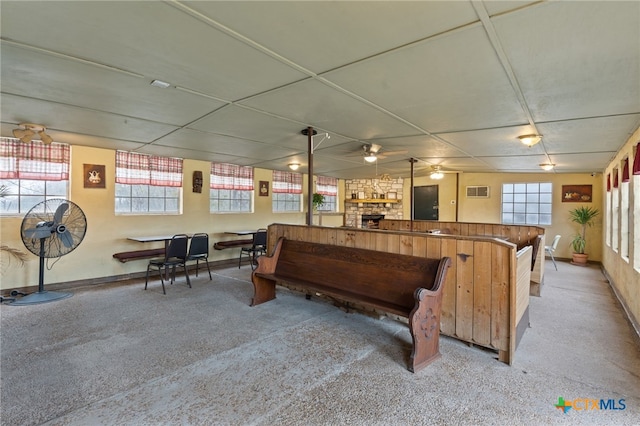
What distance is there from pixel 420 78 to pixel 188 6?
64.4 inches

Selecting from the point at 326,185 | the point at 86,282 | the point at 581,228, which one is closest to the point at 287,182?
the point at 326,185

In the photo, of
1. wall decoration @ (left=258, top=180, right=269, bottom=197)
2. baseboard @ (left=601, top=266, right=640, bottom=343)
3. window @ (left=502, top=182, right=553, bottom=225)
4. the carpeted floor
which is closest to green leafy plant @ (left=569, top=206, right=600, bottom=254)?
window @ (left=502, top=182, right=553, bottom=225)

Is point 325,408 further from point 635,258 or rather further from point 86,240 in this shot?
point 86,240

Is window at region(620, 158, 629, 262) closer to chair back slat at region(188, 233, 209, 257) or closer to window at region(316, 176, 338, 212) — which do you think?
chair back slat at region(188, 233, 209, 257)

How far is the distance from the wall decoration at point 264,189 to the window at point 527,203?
20.6 feet

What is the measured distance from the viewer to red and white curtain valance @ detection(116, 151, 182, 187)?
5.30 m

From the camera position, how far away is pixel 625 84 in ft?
7.38

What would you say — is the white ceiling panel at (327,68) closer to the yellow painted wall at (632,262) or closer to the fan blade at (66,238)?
the yellow painted wall at (632,262)

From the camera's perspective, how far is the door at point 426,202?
9.23m

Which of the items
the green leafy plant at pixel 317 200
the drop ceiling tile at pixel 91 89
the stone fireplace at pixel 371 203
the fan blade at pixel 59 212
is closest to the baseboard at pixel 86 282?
the fan blade at pixel 59 212

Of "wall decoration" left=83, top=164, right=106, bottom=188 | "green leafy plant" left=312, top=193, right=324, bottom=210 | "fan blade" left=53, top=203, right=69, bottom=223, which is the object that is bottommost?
"fan blade" left=53, top=203, right=69, bottom=223

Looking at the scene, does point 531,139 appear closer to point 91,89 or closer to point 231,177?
point 91,89

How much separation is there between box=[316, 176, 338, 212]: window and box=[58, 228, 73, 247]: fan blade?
595cm

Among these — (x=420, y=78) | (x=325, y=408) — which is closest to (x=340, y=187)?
(x=420, y=78)
